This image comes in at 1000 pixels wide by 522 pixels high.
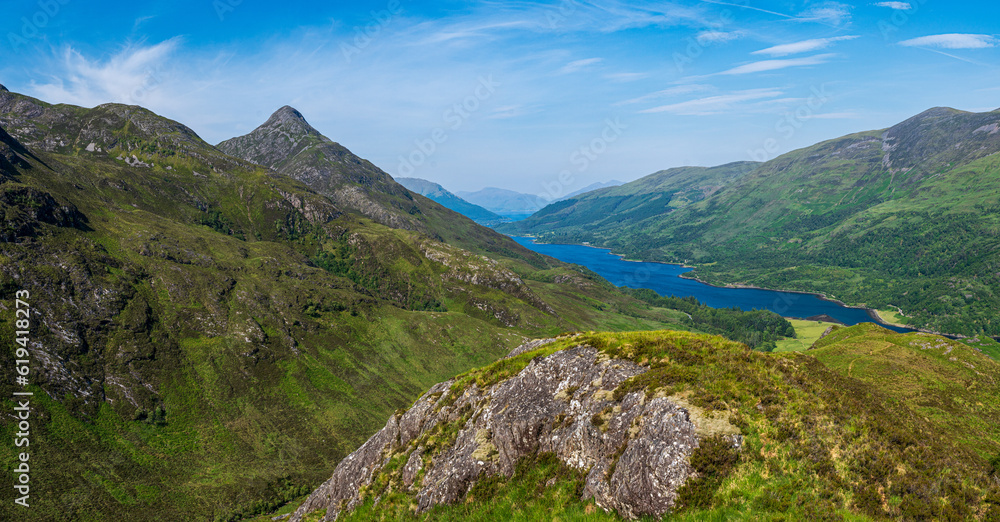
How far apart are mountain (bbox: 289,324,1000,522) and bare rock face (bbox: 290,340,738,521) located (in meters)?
0.11

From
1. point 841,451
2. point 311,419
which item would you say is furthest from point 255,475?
point 841,451

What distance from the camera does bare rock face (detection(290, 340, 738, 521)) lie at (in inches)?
842

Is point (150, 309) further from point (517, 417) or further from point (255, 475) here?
point (517, 417)

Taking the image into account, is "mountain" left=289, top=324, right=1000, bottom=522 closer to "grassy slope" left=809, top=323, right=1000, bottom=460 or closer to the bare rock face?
the bare rock face

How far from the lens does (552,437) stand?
29047mm

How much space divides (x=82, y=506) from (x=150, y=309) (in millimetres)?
92391

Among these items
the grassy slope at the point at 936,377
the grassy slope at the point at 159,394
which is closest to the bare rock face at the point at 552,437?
the grassy slope at the point at 936,377

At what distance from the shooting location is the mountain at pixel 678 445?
1814 centimetres

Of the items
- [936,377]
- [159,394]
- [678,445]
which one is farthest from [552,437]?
[159,394]

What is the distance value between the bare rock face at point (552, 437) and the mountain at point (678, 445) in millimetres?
109

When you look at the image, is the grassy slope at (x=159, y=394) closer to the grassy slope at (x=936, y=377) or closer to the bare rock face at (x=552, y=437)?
the bare rock face at (x=552, y=437)

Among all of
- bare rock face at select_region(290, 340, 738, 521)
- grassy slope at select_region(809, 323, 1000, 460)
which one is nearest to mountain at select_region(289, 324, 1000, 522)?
bare rock face at select_region(290, 340, 738, 521)

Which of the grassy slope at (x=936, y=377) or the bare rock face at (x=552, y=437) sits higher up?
the bare rock face at (x=552, y=437)

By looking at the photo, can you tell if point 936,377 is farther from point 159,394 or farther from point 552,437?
point 159,394
